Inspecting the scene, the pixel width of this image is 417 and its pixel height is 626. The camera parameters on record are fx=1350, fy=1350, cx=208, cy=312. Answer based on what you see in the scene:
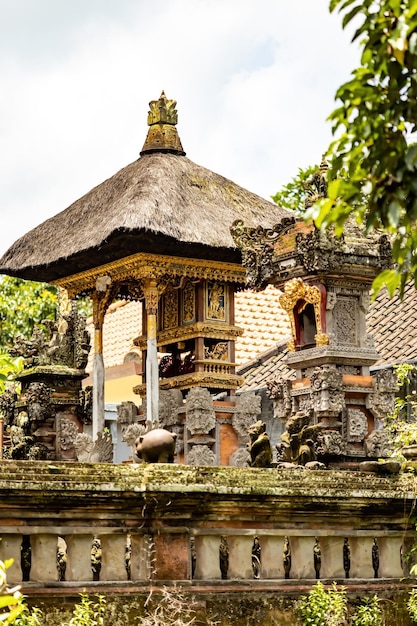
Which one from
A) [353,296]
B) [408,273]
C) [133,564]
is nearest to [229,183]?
[353,296]

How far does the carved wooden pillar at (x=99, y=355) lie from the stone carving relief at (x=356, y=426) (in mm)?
5096

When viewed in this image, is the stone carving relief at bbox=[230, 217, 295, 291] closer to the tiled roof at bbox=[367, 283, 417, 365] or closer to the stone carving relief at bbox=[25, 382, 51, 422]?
the stone carving relief at bbox=[25, 382, 51, 422]

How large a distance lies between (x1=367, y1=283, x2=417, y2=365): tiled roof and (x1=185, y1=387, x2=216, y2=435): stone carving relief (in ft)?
7.73

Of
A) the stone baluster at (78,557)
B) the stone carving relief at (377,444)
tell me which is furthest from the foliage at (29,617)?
the stone carving relief at (377,444)

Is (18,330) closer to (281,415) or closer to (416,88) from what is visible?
(281,415)

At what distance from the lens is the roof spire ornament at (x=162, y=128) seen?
17688 mm

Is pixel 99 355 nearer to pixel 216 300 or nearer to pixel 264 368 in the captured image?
pixel 216 300

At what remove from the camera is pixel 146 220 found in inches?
631

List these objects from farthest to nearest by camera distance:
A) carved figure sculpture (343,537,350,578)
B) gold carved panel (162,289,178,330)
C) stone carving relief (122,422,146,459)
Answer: gold carved panel (162,289,178,330) < stone carving relief (122,422,146,459) < carved figure sculpture (343,537,350,578)

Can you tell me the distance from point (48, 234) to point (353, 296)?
7376mm

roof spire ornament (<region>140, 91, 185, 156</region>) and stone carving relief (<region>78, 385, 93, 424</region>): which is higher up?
A: roof spire ornament (<region>140, 91, 185, 156</region>)

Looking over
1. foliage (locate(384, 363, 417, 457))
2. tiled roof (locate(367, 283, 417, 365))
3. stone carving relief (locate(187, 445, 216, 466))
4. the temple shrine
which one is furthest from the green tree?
foliage (locate(384, 363, 417, 457))

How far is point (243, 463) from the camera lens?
15.6 metres

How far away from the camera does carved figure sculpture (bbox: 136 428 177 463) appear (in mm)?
8211
